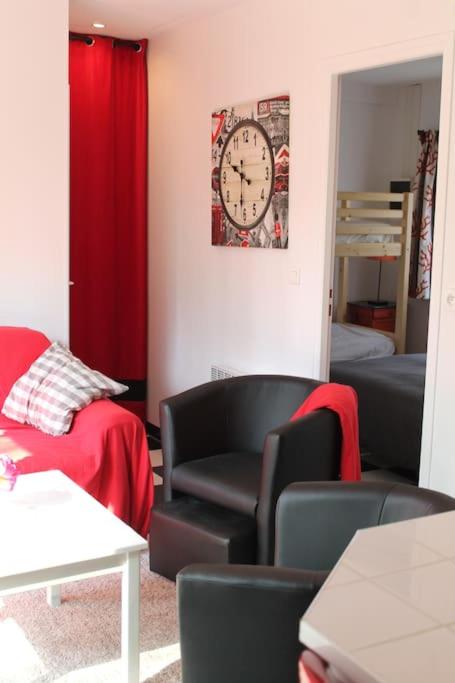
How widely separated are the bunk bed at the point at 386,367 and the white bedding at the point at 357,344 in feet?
0.08

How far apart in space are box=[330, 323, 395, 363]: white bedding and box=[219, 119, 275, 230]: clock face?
115 cm

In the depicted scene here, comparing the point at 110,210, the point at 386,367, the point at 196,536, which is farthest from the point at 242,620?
the point at 110,210

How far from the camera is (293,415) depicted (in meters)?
3.41

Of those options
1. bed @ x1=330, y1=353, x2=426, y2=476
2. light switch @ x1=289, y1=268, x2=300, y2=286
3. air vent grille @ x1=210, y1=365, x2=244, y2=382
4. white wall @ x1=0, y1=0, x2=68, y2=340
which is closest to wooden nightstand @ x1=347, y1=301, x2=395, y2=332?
bed @ x1=330, y1=353, x2=426, y2=476

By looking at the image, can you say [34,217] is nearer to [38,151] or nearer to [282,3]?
[38,151]

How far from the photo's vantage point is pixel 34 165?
4.31 meters

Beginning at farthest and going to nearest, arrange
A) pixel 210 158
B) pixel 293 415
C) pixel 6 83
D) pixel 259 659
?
1. pixel 210 158
2. pixel 6 83
3. pixel 293 415
4. pixel 259 659

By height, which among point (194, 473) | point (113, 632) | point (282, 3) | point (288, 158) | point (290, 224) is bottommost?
point (113, 632)

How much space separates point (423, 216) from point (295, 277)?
105 inches

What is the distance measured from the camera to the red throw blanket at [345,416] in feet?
10.0

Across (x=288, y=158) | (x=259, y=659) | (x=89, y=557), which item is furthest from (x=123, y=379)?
(x=259, y=659)

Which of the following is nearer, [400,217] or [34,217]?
[34,217]

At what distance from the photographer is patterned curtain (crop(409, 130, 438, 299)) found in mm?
6484

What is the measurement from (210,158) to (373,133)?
239cm
